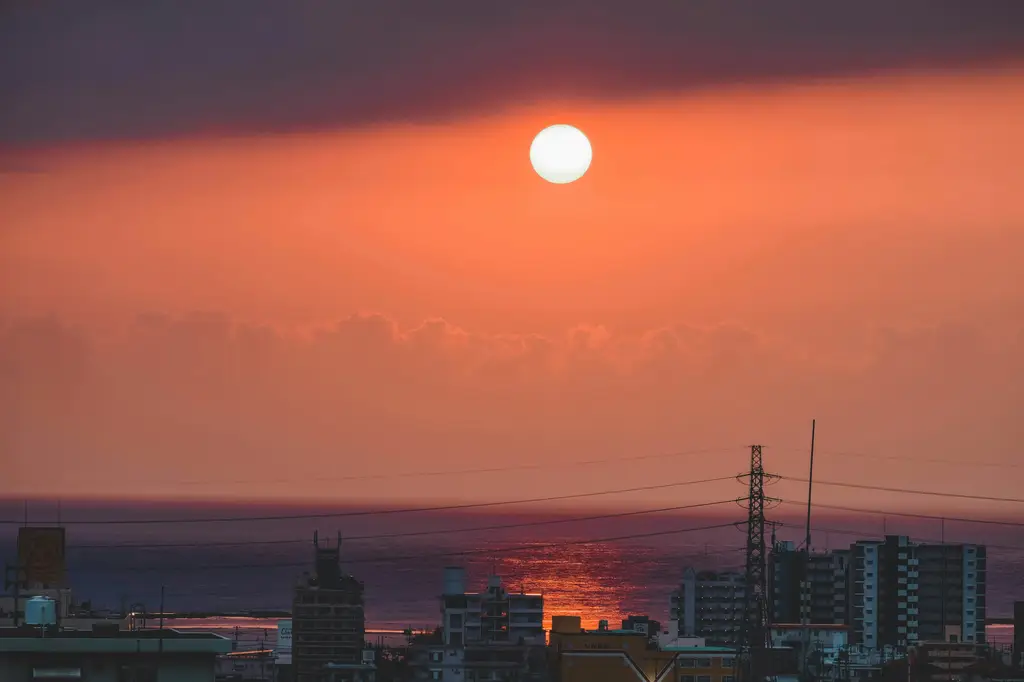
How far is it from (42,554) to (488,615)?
42.6 ft

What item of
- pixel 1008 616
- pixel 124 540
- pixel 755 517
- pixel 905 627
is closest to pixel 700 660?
pixel 755 517

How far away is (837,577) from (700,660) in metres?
→ 46.9

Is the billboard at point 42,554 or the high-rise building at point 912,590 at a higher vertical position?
the billboard at point 42,554

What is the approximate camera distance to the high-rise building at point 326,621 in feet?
155

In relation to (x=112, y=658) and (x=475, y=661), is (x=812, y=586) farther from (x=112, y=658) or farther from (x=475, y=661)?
(x=112, y=658)

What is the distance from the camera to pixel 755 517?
30.2 meters

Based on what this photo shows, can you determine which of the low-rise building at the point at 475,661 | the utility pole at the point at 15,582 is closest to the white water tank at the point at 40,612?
the utility pole at the point at 15,582

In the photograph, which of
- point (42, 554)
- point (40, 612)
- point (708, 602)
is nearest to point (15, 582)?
point (40, 612)

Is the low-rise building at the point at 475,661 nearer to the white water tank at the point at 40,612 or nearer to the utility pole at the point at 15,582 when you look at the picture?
the utility pole at the point at 15,582

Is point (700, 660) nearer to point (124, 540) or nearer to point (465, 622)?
point (465, 622)

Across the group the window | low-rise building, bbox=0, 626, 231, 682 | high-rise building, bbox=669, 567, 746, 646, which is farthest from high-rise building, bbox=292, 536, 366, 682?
the window

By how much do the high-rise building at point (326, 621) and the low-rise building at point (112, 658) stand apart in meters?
30.4

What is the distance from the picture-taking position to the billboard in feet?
109

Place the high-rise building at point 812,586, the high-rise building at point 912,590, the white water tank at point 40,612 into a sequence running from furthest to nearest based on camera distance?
1. the high-rise building at point 812,586
2. the high-rise building at point 912,590
3. the white water tank at point 40,612
